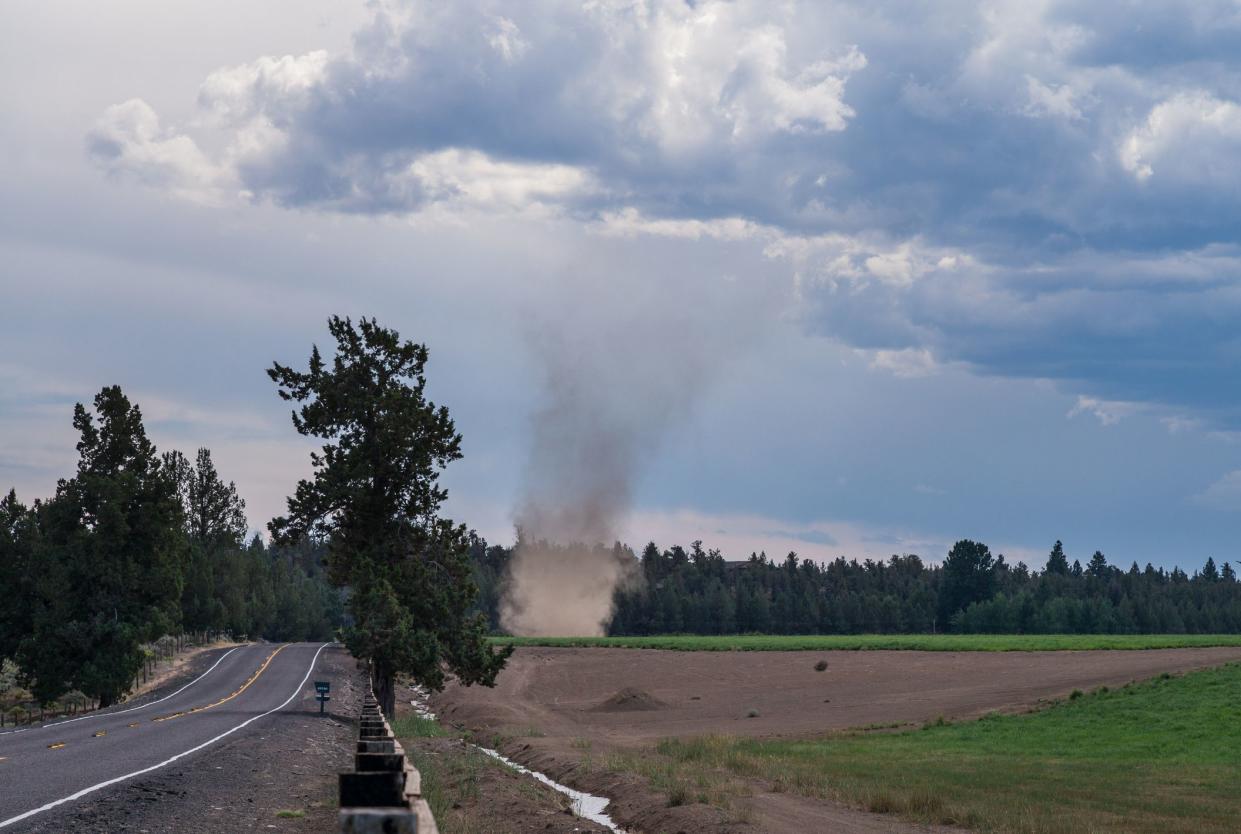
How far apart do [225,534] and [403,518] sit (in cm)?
11049

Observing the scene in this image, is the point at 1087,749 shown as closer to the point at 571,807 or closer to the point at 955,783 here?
the point at 955,783

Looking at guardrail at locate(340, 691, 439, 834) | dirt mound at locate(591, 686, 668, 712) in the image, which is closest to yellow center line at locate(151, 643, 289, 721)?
dirt mound at locate(591, 686, 668, 712)

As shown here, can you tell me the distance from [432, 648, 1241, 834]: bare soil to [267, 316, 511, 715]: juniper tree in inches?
233

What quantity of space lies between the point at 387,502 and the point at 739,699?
39.5 metres

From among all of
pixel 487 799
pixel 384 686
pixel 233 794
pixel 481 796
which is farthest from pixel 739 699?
pixel 233 794

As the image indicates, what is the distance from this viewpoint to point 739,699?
3381 inches

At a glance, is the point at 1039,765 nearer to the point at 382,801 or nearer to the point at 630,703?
the point at 630,703

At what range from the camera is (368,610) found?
50281mm

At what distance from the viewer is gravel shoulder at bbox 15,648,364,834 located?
19531 millimetres

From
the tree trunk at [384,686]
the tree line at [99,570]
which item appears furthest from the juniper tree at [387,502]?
the tree line at [99,570]

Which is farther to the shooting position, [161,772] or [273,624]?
[273,624]

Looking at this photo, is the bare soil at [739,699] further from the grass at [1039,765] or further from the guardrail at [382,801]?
the guardrail at [382,801]

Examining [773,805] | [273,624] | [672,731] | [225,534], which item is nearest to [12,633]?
[672,731]

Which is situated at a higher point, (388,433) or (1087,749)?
(388,433)
